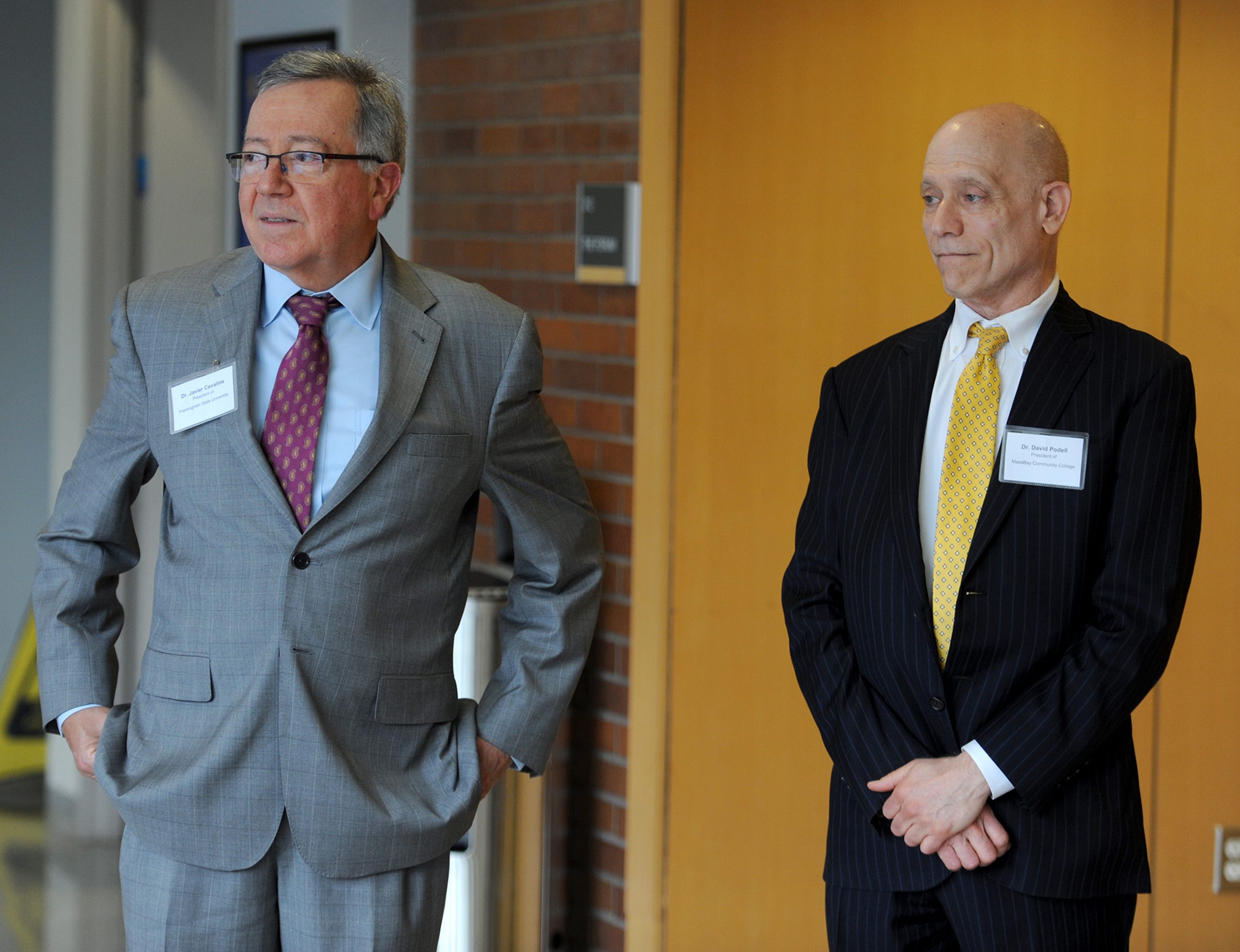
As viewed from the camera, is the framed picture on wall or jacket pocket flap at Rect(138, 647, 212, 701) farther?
the framed picture on wall

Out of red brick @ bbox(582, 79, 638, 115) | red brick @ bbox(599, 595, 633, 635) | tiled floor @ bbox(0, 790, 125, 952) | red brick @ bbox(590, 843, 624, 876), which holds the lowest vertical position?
tiled floor @ bbox(0, 790, 125, 952)

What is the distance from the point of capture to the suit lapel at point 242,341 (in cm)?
192

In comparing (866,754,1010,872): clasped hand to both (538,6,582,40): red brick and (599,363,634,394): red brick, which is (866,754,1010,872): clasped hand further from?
(538,6,582,40): red brick

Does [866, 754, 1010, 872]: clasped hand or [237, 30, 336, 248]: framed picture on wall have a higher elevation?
[237, 30, 336, 248]: framed picture on wall

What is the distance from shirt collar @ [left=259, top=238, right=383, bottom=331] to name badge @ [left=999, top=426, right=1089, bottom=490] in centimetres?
97

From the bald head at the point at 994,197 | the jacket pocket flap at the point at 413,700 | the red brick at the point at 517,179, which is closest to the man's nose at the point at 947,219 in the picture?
the bald head at the point at 994,197

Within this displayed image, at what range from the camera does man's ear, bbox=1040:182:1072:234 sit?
2.00 m

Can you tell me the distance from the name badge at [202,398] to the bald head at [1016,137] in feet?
3.56

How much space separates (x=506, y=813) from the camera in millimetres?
3449

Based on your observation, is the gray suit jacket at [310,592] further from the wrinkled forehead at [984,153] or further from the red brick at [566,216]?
the red brick at [566,216]

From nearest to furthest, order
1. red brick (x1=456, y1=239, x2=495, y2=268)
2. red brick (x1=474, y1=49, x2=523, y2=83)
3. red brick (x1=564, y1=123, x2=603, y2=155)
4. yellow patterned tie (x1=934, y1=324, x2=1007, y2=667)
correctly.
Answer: yellow patterned tie (x1=934, y1=324, x2=1007, y2=667)
red brick (x1=564, y1=123, x2=603, y2=155)
red brick (x1=474, y1=49, x2=523, y2=83)
red brick (x1=456, y1=239, x2=495, y2=268)

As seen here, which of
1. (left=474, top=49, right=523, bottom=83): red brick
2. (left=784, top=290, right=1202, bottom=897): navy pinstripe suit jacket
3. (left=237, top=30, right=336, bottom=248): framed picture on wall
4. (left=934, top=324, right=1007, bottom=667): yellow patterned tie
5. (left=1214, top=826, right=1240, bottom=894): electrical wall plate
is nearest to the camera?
(left=784, top=290, right=1202, bottom=897): navy pinstripe suit jacket

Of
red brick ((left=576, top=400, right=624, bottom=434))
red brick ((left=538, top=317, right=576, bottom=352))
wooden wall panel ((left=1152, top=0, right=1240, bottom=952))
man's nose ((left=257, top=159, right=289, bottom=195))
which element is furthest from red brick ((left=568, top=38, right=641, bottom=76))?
man's nose ((left=257, top=159, right=289, bottom=195))

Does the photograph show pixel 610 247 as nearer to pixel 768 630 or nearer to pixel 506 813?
pixel 768 630
